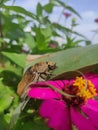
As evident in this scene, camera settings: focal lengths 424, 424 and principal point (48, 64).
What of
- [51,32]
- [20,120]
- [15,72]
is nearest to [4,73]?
[15,72]

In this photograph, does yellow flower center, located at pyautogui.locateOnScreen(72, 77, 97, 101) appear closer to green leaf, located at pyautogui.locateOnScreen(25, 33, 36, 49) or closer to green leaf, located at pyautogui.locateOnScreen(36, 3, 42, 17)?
green leaf, located at pyautogui.locateOnScreen(25, 33, 36, 49)

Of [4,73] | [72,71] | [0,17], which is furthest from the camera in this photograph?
[0,17]

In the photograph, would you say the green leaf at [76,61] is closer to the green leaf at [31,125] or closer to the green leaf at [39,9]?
the green leaf at [31,125]

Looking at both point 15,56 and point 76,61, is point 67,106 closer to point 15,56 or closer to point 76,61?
point 76,61

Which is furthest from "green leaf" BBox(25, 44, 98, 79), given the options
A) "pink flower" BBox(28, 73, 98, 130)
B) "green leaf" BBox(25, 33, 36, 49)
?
"green leaf" BBox(25, 33, 36, 49)

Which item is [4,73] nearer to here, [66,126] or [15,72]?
[15,72]

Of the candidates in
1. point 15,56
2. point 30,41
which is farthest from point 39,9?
point 15,56

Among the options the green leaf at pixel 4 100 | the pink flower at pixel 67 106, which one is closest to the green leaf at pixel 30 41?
the green leaf at pixel 4 100
